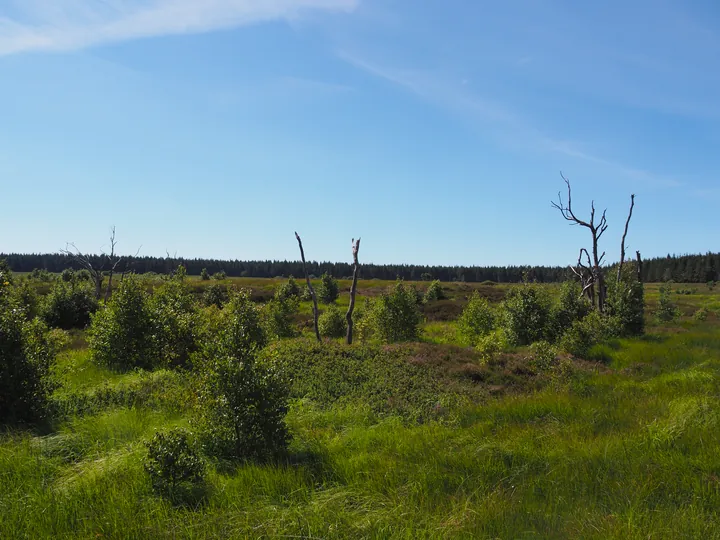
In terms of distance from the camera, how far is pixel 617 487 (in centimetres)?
603

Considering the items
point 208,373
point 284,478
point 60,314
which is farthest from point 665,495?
point 60,314

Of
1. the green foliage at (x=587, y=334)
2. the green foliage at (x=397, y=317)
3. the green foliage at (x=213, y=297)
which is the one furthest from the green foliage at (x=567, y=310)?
the green foliage at (x=213, y=297)

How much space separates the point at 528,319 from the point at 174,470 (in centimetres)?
1928

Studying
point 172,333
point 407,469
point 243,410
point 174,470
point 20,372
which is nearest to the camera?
point 174,470

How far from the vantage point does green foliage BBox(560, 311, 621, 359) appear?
19.1 meters

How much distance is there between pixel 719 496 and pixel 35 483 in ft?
30.1

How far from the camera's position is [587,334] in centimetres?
2011

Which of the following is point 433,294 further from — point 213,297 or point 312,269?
point 312,269

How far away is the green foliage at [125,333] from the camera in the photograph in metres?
15.7

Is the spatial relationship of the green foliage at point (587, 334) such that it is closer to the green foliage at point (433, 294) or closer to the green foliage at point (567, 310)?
the green foliage at point (567, 310)

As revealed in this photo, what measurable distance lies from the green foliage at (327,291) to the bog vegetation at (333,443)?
1393 inches

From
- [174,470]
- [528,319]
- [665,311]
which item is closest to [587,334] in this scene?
[528,319]

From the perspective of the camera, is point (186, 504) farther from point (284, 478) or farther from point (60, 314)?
point (60, 314)

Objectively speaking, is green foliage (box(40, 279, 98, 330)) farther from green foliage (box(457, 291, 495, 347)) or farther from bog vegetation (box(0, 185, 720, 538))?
green foliage (box(457, 291, 495, 347))
